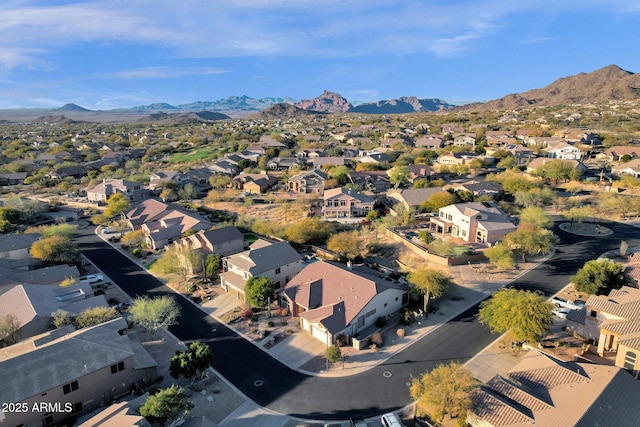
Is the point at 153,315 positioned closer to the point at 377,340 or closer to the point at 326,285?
the point at 326,285

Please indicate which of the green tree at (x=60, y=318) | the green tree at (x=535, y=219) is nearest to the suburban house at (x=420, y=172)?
the green tree at (x=535, y=219)

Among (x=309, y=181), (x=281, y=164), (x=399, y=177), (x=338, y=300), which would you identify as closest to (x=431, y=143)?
(x=399, y=177)

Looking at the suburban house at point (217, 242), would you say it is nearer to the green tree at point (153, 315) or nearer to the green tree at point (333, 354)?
the green tree at point (153, 315)

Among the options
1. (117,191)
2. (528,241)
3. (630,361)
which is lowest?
(630,361)

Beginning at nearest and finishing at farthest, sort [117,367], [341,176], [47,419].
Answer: [47,419]
[117,367]
[341,176]

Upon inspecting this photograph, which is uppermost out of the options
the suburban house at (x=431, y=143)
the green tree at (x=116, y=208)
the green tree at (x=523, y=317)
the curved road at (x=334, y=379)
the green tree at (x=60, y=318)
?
the suburban house at (x=431, y=143)

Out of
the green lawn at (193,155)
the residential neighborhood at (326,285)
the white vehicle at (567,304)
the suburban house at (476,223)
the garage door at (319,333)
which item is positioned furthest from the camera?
the green lawn at (193,155)

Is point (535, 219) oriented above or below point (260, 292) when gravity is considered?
above
